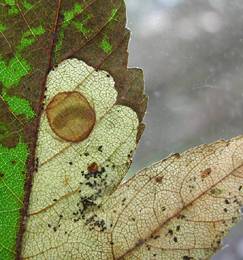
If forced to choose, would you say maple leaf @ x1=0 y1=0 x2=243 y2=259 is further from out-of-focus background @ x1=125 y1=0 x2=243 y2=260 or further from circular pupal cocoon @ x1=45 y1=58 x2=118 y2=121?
out-of-focus background @ x1=125 y1=0 x2=243 y2=260

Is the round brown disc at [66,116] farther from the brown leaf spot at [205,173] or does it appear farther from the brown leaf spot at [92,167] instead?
the brown leaf spot at [205,173]

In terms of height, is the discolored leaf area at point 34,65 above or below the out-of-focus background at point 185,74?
below

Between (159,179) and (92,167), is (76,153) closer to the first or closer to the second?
(92,167)

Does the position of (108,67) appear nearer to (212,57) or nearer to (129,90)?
(129,90)

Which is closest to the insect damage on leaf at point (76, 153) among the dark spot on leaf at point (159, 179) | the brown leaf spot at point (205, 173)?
the dark spot on leaf at point (159, 179)

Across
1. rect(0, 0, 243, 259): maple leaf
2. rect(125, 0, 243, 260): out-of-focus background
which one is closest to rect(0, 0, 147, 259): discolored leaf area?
rect(0, 0, 243, 259): maple leaf

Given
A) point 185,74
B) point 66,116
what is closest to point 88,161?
point 66,116
